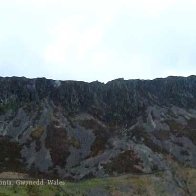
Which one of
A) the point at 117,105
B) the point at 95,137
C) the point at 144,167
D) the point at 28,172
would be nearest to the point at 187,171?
the point at 144,167

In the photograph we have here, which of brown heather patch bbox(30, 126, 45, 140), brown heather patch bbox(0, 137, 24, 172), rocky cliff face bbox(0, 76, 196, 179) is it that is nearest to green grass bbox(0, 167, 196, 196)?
rocky cliff face bbox(0, 76, 196, 179)

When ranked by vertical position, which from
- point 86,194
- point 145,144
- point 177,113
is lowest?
point 86,194

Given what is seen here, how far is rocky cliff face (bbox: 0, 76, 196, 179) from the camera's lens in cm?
14550

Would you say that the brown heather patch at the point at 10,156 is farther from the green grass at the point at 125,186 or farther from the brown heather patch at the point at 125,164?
the green grass at the point at 125,186

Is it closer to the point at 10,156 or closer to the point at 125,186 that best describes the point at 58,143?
the point at 10,156

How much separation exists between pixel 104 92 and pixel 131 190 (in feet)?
286

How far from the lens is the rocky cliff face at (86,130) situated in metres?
146

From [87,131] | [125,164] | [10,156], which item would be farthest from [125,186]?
[87,131]

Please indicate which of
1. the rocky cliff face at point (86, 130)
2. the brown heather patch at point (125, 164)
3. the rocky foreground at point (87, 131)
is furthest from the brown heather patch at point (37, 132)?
the brown heather patch at point (125, 164)

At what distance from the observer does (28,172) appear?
14138 centimetres

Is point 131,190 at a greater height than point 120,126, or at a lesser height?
lesser

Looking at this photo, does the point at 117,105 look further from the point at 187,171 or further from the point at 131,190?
the point at 131,190

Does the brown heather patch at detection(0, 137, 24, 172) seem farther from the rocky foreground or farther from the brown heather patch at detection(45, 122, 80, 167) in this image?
the brown heather patch at detection(45, 122, 80, 167)

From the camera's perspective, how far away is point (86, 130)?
167125 millimetres
